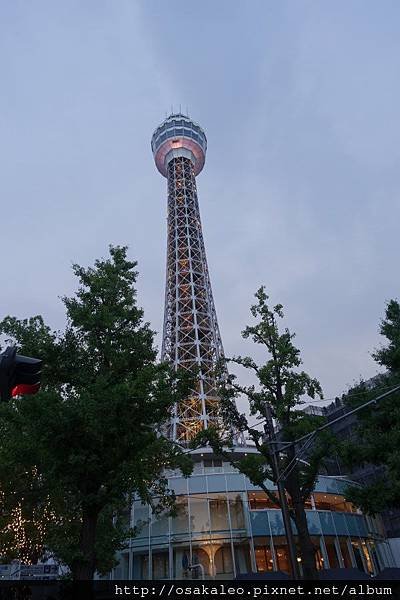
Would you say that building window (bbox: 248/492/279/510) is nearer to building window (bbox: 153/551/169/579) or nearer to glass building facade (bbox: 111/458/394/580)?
glass building facade (bbox: 111/458/394/580)

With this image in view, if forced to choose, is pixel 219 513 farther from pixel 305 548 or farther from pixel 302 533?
pixel 305 548

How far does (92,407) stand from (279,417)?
9.10 meters

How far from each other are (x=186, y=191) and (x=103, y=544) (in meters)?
77.3

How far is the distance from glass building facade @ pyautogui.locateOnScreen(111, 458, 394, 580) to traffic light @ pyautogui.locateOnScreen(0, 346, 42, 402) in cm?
2355

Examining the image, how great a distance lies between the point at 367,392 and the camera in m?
20.5

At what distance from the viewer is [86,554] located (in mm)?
13031

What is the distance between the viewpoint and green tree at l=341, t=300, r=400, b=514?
18.6m

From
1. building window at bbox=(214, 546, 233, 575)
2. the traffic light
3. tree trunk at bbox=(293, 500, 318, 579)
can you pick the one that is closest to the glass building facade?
building window at bbox=(214, 546, 233, 575)

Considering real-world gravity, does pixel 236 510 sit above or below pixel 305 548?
above

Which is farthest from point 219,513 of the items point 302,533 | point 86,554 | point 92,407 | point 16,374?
point 16,374

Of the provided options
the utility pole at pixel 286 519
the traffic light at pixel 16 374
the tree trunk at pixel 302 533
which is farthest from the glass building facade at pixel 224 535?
the traffic light at pixel 16 374

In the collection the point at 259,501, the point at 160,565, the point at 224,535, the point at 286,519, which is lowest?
the point at 286,519

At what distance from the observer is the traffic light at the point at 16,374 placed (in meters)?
4.17

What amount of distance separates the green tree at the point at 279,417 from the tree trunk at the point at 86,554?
23.7 ft
